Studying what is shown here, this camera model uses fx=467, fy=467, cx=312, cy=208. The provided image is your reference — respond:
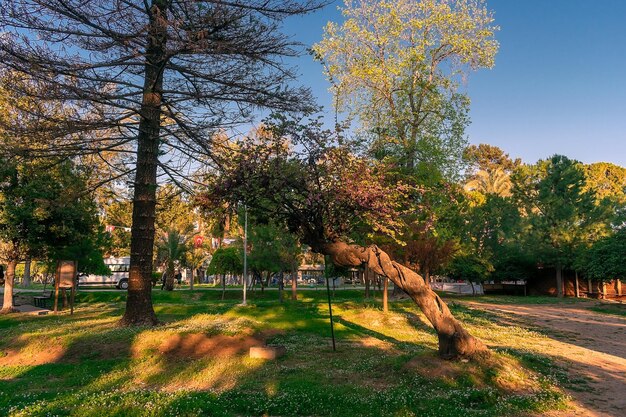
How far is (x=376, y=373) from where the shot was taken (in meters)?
8.42

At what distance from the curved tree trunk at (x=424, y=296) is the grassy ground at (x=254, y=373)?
0.34 m

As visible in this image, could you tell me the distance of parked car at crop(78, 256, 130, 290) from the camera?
44188 millimetres

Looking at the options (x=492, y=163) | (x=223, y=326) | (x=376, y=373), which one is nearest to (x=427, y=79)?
(x=223, y=326)

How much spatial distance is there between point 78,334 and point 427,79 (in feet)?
77.3

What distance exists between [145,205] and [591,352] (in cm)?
1221

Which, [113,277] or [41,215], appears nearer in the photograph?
[41,215]

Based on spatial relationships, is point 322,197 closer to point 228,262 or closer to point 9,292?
point 9,292

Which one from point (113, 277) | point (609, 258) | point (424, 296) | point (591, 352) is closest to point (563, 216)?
point (609, 258)

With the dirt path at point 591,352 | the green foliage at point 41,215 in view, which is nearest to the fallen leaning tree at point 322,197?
the dirt path at point 591,352

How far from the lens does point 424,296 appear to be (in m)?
9.14

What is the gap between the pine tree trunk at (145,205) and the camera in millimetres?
13266

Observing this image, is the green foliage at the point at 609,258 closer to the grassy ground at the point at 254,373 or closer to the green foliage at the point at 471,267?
the green foliage at the point at 471,267

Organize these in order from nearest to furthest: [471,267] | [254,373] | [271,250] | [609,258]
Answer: [254,373] → [609,258] → [271,250] → [471,267]

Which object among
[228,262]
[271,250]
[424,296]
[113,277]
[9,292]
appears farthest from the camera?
[113,277]
